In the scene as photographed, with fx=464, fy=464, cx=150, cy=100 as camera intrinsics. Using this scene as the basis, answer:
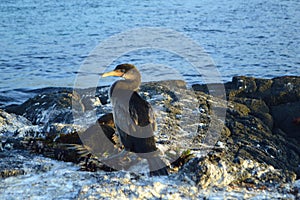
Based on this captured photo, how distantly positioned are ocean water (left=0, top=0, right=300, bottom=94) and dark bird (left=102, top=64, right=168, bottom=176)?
8.23 m

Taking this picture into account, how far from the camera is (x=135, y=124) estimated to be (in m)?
5.79

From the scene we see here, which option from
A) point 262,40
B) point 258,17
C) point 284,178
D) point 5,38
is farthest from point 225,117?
point 258,17

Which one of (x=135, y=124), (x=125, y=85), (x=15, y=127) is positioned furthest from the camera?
(x=15, y=127)

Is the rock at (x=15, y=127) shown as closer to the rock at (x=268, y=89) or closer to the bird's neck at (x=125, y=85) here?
the bird's neck at (x=125, y=85)

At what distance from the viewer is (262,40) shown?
68.2ft

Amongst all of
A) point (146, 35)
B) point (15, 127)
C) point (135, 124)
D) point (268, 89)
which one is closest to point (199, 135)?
point (135, 124)

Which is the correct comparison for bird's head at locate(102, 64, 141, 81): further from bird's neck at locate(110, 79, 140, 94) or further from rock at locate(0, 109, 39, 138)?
rock at locate(0, 109, 39, 138)

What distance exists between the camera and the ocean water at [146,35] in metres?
16.3

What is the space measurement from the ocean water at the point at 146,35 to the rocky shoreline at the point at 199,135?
560 centimetres

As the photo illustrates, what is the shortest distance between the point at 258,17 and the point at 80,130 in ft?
69.2

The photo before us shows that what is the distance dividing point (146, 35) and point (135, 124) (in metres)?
16.4

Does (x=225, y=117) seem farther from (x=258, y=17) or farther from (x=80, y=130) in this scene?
(x=258, y=17)

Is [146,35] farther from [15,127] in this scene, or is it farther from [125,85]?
[125,85]

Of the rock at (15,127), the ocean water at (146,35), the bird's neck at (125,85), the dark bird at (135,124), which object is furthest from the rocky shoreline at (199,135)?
the ocean water at (146,35)
